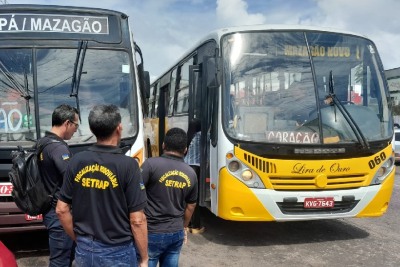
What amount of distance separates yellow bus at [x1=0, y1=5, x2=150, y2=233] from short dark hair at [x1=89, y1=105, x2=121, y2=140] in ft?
8.24

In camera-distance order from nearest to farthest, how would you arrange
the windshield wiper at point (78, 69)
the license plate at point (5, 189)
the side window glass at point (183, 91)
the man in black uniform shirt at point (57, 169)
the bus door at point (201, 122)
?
the man in black uniform shirt at point (57, 169), the license plate at point (5, 189), the windshield wiper at point (78, 69), the bus door at point (201, 122), the side window glass at point (183, 91)

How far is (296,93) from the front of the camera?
234 inches

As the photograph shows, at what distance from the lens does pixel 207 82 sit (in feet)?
19.0

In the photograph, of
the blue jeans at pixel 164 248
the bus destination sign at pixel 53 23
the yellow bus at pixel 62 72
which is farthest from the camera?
the bus destination sign at pixel 53 23

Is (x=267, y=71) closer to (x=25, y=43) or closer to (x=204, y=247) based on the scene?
(x=204, y=247)

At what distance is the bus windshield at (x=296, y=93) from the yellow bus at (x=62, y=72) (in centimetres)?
130

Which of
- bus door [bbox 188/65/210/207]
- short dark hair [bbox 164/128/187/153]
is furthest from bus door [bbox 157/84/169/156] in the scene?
short dark hair [bbox 164/128/187/153]

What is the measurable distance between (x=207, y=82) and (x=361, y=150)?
7.40 ft

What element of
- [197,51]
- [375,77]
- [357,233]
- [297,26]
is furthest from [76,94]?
[357,233]

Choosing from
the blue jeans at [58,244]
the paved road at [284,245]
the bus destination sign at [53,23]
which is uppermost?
the bus destination sign at [53,23]

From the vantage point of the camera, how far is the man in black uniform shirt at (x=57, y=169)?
3518 millimetres

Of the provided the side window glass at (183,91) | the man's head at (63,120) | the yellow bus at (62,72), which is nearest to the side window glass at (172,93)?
the side window glass at (183,91)

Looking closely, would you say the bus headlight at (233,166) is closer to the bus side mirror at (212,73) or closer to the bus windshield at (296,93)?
the bus windshield at (296,93)

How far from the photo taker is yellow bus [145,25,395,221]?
222 inches
